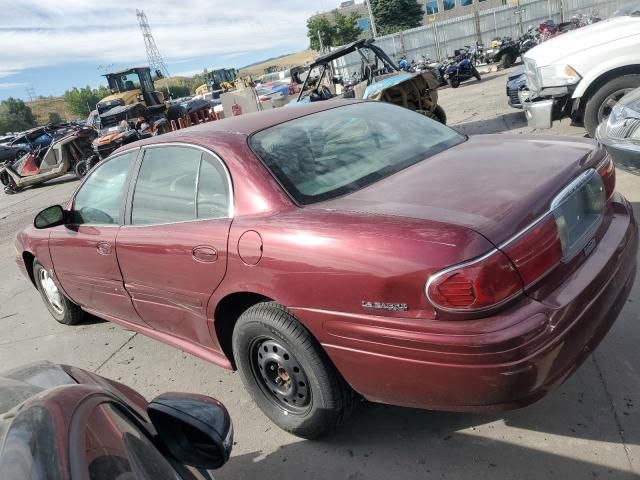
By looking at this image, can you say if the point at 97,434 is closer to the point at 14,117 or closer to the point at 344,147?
the point at 344,147

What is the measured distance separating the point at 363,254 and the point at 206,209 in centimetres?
109

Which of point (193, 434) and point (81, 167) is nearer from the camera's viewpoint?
point (193, 434)

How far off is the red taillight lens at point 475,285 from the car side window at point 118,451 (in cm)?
107

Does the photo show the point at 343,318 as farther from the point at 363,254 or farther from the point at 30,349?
the point at 30,349

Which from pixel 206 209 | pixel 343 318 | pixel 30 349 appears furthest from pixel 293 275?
pixel 30 349

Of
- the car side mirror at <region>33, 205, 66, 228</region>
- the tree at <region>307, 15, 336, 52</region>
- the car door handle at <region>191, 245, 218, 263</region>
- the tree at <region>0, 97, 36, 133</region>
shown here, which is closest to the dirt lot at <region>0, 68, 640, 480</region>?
the car door handle at <region>191, 245, 218, 263</region>

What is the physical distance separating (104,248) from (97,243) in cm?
10

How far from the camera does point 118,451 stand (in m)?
1.29

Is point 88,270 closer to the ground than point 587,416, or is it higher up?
higher up

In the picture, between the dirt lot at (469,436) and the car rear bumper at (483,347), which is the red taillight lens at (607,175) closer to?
the car rear bumper at (483,347)

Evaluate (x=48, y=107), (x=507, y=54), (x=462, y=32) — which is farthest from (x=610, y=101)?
(x=48, y=107)

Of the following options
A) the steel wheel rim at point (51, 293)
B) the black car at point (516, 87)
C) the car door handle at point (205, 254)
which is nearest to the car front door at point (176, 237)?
the car door handle at point (205, 254)

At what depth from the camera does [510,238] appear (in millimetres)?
1918

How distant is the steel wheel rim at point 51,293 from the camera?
4652 millimetres
